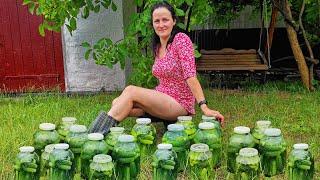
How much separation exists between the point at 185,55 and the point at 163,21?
1.09 feet

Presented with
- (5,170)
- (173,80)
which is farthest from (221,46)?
(5,170)

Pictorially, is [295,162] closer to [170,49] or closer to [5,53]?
[170,49]

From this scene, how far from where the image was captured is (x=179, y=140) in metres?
3.23

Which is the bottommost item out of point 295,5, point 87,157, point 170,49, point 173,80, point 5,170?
point 5,170

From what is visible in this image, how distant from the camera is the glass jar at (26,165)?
2.94 meters

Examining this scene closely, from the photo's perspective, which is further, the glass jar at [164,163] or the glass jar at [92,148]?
the glass jar at [92,148]

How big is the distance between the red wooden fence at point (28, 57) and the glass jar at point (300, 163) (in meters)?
4.85

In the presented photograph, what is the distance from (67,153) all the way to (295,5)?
20.3ft

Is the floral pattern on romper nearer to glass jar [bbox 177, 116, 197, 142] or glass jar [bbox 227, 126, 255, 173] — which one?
glass jar [bbox 177, 116, 197, 142]

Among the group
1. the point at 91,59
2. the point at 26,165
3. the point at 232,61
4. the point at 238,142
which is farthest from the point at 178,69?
the point at 232,61

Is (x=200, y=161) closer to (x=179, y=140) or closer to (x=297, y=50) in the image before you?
(x=179, y=140)

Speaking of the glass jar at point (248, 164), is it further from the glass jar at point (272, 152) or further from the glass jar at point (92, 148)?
the glass jar at point (92, 148)

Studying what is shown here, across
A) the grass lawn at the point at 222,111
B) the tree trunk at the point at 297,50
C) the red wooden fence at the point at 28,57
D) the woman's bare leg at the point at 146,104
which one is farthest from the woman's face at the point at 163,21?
the red wooden fence at the point at 28,57

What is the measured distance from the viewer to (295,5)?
8219 mm
